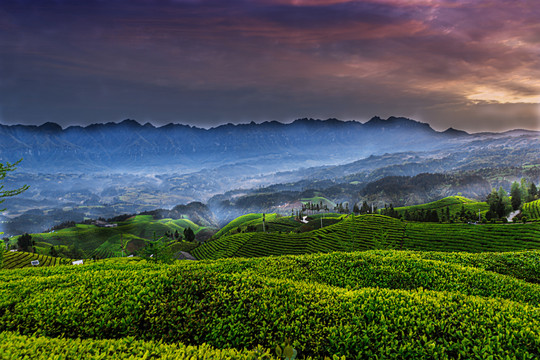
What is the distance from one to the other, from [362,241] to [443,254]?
66.7 meters

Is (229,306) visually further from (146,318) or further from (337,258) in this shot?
(337,258)

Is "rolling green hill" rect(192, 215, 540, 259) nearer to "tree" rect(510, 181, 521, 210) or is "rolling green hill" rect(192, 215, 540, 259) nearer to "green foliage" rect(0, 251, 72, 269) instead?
"green foliage" rect(0, 251, 72, 269)

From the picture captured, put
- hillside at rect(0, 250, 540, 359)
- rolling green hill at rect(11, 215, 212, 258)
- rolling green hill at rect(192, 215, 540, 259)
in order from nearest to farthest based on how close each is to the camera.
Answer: hillside at rect(0, 250, 540, 359) → rolling green hill at rect(192, 215, 540, 259) → rolling green hill at rect(11, 215, 212, 258)

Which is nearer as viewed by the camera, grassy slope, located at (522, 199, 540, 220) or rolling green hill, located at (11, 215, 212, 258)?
grassy slope, located at (522, 199, 540, 220)

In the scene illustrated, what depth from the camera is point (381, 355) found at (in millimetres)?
5047

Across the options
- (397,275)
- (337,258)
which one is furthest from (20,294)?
(397,275)

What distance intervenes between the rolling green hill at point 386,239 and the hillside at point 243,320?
43.2 m

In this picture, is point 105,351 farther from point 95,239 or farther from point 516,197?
point 95,239

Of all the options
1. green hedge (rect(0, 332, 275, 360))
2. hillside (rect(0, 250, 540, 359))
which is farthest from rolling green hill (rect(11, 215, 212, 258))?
green hedge (rect(0, 332, 275, 360))

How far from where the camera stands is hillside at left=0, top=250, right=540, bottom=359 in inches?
200

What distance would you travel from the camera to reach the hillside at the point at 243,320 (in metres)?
5.08

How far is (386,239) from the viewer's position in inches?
2881

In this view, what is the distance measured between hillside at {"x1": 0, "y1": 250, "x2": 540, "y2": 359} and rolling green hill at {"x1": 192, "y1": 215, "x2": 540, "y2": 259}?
4320 cm

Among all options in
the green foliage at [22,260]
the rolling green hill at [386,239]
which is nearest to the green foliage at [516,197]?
the rolling green hill at [386,239]
